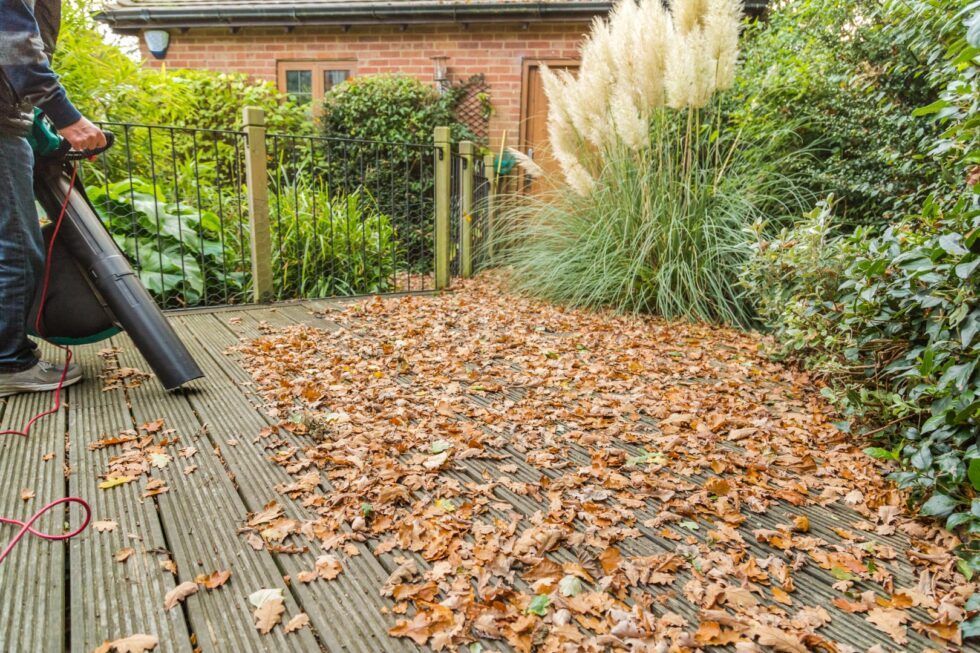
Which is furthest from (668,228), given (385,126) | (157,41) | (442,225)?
(157,41)

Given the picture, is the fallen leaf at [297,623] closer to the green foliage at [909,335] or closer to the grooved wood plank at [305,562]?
the grooved wood plank at [305,562]

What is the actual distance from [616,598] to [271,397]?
1.56 m

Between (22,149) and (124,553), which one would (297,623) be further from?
(22,149)

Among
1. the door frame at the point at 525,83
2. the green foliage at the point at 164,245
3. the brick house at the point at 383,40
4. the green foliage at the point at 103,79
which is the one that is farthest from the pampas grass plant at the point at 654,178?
the green foliage at the point at 103,79

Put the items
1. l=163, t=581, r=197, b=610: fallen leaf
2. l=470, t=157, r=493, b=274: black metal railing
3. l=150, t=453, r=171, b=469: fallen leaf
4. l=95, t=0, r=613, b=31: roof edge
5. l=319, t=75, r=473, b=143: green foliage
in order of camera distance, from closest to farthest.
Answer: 1. l=163, t=581, r=197, b=610: fallen leaf
2. l=150, t=453, r=171, b=469: fallen leaf
3. l=470, t=157, r=493, b=274: black metal railing
4. l=319, t=75, r=473, b=143: green foliage
5. l=95, t=0, r=613, b=31: roof edge

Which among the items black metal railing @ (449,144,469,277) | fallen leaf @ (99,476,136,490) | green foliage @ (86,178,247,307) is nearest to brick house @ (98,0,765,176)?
black metal railing @ (449,144,469,277)

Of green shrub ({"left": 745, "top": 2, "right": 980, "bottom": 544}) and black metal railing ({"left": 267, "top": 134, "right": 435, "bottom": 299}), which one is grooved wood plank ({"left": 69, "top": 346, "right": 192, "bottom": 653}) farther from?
black metal railing ({"left": 267, "top": 134, "right": 435, "bottom": 299})

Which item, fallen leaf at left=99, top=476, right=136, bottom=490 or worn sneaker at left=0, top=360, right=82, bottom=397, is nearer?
fallen leaf at left=99, top=476, right=136, bottom=490

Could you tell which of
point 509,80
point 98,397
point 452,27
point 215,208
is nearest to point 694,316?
point 98,397

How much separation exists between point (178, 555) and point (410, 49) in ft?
24.0

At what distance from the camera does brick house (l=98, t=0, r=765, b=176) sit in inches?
279

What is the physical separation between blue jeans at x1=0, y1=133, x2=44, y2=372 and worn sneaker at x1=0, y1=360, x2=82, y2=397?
30mm

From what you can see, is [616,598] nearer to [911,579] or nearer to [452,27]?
[911,579]

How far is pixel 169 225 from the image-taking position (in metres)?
3.95
